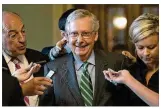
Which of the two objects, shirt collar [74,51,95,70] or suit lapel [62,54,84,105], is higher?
shirt collar [74,51,95,70]

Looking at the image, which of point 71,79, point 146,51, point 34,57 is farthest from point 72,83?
point 146,51

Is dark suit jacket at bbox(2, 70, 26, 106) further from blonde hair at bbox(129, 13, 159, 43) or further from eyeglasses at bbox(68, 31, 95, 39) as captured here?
blonde hair at bbox(129, 13, 159, 43)

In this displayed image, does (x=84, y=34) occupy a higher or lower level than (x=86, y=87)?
higher

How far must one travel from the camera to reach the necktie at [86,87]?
965 mm

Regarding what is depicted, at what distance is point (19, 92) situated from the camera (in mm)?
947

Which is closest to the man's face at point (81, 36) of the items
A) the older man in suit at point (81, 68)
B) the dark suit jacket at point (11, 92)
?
the older man in suit at point (81, 68)

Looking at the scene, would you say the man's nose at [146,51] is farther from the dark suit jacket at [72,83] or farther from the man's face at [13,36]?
the man's face at [13,36]

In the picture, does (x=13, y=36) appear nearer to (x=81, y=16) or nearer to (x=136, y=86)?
(x=81, y=16)

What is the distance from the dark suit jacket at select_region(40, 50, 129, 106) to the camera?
963mm

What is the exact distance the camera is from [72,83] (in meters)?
0.97

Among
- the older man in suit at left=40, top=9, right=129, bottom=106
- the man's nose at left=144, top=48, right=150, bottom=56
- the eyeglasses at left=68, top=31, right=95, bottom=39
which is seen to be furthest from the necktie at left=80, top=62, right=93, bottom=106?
the man's nose at left=144, top=48, right=150, bottom=56

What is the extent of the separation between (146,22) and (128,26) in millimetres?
63

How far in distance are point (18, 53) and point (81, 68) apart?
224mm

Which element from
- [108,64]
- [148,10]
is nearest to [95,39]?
[108,64]
